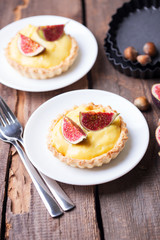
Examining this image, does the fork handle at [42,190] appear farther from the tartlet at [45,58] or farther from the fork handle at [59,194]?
the tartlet at [45,58]

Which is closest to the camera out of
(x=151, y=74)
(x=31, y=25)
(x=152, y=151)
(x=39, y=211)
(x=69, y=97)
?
(x=39, y=211)

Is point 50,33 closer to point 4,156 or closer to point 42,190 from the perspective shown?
point 4,156

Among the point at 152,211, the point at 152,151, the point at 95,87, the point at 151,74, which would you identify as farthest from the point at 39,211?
the point at 151,74

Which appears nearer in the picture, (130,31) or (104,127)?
(104,127)

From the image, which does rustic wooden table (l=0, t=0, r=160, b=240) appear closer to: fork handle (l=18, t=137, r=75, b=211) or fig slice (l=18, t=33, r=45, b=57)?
fork handle (l=18, t=137, r=75, b=211)

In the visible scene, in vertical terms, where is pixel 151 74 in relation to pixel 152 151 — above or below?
above

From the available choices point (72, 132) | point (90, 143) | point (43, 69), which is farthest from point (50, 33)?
point (90, 143)

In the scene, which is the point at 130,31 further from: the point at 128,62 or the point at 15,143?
the point at 15,143

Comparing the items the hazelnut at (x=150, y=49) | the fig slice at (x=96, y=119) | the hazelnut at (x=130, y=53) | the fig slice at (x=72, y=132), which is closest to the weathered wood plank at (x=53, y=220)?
the fig slice at (x=72, y=132)
